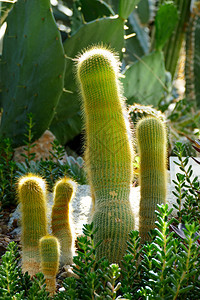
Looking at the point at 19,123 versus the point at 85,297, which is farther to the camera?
the point at 19,123

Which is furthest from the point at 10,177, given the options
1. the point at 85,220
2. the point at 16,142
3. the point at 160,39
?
the point at 160,39

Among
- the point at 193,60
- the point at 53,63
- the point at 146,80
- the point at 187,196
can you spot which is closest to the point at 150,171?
the point at 187,196

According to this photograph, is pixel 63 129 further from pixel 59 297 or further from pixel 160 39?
pixel 59 297

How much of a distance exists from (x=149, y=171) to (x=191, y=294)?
1.87ft

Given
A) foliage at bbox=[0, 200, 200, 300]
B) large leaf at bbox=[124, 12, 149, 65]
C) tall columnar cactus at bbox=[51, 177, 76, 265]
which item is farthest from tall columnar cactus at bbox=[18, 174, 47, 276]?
large leaf at bbox=[124, 12, 149, 65]

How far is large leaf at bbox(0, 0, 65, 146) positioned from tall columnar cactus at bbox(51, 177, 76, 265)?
4.92 ft

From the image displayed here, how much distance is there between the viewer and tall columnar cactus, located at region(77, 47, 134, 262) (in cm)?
154

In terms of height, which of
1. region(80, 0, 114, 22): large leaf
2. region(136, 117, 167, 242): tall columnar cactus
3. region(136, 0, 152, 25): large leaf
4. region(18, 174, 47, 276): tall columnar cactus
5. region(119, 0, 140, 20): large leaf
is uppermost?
region(136, 0, 152, 25): large leaf

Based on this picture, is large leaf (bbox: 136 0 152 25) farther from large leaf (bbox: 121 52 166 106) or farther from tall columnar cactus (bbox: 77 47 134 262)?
tall columnar cactus (bbox: 77 47 134 262)

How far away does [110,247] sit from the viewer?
1.50 metres

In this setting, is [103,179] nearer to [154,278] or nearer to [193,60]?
[154,278]

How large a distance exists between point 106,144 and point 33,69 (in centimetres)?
178

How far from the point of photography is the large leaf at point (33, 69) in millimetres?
3082

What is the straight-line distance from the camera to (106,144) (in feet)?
5.15
